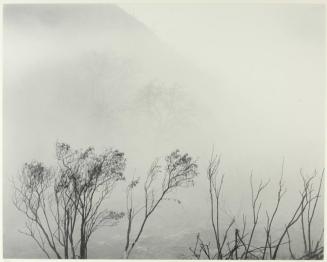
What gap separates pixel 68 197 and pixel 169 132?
0.64 m

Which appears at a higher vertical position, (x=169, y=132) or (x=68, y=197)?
(x=169, y=132)

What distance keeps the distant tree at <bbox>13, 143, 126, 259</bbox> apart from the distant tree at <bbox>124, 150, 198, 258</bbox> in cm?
8

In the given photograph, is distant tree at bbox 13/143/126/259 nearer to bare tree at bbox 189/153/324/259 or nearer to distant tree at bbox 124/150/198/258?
distant tree at bbox 124/150/198/258

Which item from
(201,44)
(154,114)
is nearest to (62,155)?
(154,114)

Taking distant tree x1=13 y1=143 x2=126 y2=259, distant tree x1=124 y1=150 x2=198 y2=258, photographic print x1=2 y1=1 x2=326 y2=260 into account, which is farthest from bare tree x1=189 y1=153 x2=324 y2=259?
distant tree x1=13 y1=143 x2=126 y2=259

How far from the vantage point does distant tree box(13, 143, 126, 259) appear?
2.62 meters

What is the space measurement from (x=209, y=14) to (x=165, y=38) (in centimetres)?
27

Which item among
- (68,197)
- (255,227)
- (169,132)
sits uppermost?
(169,132)

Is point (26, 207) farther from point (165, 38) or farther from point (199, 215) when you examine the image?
point (165, 38)

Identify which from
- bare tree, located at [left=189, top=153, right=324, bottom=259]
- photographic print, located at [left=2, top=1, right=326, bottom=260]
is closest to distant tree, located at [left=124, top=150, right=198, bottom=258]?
photographic print, located at [left=2, top=1, right=326, bottom=260]

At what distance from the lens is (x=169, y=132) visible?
8.56ft

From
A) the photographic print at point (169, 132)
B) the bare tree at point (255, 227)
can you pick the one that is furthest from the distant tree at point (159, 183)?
the bare tree at point (255, 227)

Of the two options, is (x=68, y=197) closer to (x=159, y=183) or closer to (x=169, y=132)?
(x=159, y=183)

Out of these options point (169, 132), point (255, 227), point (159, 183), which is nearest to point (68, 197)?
point (159, 183)
